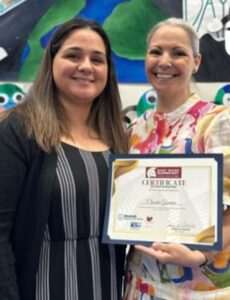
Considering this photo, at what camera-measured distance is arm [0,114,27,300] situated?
95 cm

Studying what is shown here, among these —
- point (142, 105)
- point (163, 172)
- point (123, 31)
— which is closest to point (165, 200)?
point (163, 172)

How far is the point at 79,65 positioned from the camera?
1.08 metres

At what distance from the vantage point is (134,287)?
1.09 metres

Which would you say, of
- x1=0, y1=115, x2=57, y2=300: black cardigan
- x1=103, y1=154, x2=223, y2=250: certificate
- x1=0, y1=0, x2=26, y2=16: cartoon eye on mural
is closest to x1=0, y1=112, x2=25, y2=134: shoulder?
x1=0, y1=115, x2=57, y2=300: black cardigan

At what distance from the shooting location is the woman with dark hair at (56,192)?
96 cm

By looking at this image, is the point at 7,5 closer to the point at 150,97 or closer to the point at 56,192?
the point at 150,97

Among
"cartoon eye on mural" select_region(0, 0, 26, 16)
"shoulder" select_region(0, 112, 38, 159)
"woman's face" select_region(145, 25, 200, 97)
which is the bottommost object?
"shoulder" select_region(0, 112, 38, 159)

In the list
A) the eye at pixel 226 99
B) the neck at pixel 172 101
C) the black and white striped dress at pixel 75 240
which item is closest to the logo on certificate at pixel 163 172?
the black and white striped dress at pixel 75 240

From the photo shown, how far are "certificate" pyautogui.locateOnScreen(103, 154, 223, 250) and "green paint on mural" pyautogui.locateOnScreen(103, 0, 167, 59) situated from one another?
0.84 m

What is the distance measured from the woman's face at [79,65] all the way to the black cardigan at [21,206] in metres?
0.18

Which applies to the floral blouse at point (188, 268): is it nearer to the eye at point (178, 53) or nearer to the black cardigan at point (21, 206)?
the eye at point (178, 53)

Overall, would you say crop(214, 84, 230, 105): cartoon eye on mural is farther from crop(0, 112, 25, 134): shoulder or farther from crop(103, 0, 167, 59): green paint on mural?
crop(0, 112, 25, 134): shoulder

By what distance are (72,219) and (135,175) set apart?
173 millimetres

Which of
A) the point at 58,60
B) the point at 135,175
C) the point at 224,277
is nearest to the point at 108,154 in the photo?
the point at 135,175
